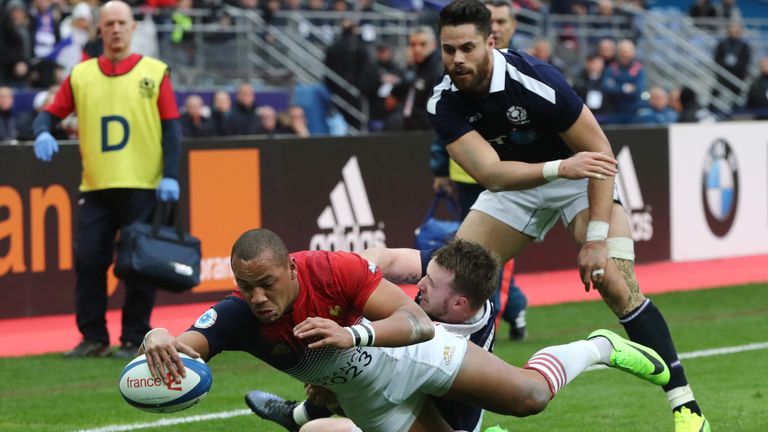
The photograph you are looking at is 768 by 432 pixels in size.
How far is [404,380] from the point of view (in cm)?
603

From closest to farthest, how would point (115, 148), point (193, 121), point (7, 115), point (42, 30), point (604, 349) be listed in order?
point (604, 349)
point (115, 148)
point (7, 115)
point (193, 121)
point (42, 30)

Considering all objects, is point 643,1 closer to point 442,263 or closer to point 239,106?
point 239,106

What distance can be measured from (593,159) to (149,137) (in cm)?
443

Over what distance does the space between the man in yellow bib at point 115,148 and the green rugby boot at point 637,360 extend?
4146 mm

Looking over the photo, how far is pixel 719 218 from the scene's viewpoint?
55.4 ft

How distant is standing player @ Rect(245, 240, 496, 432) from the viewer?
6.23 metres

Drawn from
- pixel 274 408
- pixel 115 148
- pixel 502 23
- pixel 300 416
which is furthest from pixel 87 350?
pixel 502 23

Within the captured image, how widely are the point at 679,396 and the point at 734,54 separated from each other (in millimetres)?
18036

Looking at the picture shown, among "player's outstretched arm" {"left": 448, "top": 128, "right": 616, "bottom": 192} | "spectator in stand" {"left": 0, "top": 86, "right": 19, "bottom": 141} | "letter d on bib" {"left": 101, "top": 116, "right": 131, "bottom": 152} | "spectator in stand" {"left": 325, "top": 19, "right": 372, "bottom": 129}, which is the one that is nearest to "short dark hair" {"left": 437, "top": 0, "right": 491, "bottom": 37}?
"player's outstretched arm" {"left": 448, "top": 128, "right": 616, "bottom": 192}

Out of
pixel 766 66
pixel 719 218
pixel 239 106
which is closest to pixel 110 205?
pixel 239 106

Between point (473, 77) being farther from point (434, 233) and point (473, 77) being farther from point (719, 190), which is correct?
point (719, 190)

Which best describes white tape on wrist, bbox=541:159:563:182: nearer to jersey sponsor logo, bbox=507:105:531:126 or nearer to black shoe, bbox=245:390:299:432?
jersey sponsor logo, bbox=507:105:531:126

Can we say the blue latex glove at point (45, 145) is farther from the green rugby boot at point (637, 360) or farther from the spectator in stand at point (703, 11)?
the spectator in stand at point (703, 11)

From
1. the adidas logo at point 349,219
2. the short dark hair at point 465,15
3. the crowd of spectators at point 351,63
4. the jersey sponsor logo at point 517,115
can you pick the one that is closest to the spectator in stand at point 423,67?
the crowd of spectators at point 351,63
